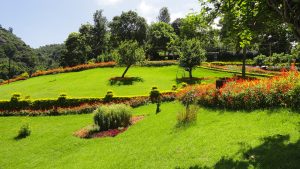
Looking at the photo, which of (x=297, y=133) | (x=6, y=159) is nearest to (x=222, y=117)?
(x=297, y=133)

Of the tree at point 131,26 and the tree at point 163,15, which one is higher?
the tree at point 163,15

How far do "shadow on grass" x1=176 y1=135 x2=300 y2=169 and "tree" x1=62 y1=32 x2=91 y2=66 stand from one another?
238 feet

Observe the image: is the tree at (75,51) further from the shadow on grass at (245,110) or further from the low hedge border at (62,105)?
the shadow on grass at (245,110)

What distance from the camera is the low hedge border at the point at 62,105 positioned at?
90.3 ft

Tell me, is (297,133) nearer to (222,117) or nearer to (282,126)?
(282,126)

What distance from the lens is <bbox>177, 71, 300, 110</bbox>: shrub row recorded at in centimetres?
Result: 1488

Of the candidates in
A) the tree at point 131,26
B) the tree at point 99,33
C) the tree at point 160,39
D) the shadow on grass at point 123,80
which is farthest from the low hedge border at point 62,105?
the tree at point 99,33

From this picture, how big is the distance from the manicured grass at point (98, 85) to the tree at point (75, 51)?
88.6ft

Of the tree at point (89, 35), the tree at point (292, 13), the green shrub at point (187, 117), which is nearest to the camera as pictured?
the tree at point (292, 13)

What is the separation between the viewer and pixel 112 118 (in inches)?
834

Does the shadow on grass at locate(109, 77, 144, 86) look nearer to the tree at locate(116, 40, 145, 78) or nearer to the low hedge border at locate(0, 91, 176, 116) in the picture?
the tree at locate(116, 40, 145, 78)

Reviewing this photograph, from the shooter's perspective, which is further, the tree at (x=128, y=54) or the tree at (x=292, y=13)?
the tree at (x=128, y=54)

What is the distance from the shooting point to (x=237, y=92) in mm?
17672

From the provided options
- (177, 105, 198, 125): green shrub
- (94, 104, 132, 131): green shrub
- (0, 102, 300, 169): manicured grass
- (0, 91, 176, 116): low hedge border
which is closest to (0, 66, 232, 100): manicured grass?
(0, 91, 176, 116): low hedge border
